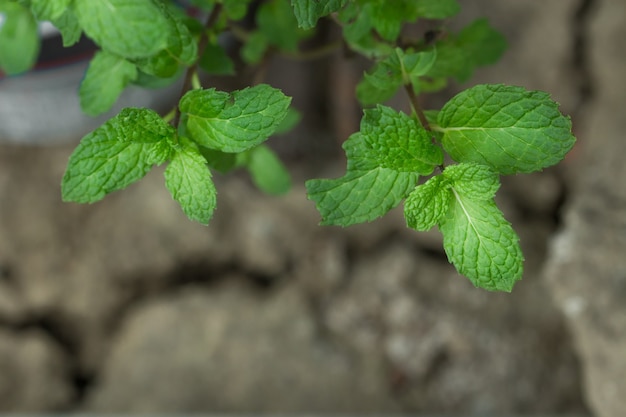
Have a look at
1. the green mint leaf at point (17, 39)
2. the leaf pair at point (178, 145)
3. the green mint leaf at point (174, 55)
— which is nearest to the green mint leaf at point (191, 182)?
the leaf pair at point (178, 145)

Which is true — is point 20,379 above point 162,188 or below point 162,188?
below

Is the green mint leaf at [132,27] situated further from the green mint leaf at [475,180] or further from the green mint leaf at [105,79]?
the green mint leaf at [475,180]

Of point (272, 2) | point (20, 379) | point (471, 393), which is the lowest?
point (20, 379)

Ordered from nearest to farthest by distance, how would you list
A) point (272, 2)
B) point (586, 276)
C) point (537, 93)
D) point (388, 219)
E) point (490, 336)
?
point (537, 93), point (272, 2), point (586, 276), point (490, 336), point (388, 219)

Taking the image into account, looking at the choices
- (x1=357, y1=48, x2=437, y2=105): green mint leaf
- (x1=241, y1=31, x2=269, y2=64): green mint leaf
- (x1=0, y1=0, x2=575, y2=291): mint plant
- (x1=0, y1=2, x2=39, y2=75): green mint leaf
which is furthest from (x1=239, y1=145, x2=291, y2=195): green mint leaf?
(x1=0, y1=2, x2=39, y2=75): green mint leaf

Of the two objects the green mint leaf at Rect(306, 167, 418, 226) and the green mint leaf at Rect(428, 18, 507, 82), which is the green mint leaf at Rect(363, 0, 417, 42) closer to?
the green mint leaf at Rect(428, 18, 507, 82)

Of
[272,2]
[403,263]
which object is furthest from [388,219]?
[272,2]

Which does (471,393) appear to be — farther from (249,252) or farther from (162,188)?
(162,188)
